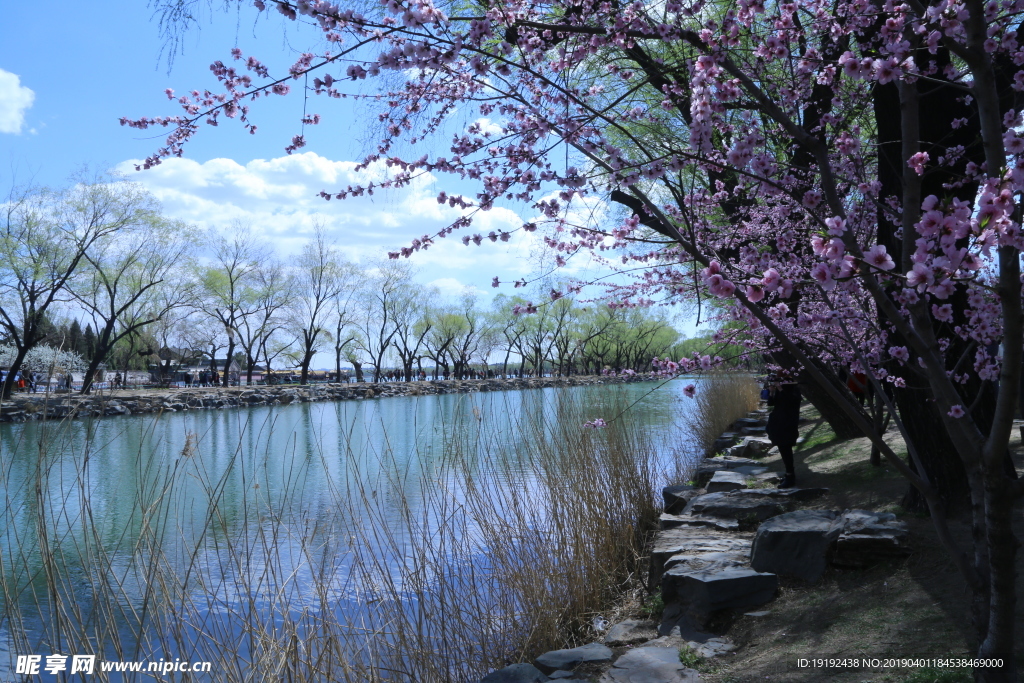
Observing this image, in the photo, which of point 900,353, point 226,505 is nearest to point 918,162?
point 900,353

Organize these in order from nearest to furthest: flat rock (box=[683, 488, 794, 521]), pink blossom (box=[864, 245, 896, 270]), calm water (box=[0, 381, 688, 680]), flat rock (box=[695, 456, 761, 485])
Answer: pink blossom (box=[864, 245, 896, 270]) < calm water (box=[0, 381, 688, 680]) < flat rock (box=[683, 488, 794, 521]) < flat rock (box=[695, 456, 761, 485])

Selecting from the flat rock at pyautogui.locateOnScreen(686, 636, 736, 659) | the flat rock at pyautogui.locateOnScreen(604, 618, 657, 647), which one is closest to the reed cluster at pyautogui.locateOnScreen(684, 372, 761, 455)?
Result: the flat rock at pyautogui.locateOnScreen(604, 618, 657, 647)

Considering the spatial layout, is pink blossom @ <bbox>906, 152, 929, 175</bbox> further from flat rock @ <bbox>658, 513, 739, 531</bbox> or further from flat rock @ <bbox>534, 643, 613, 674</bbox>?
flat rock @ <bbox>658, 513, 739, 531</bbox>

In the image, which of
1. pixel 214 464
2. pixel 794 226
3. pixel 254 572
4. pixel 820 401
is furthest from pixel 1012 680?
pixel 214 464

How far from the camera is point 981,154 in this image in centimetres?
435

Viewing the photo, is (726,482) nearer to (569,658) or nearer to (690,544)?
(690,544)

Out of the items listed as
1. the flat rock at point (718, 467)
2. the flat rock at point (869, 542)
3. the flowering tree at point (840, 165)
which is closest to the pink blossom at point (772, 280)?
the flowering tree at point (840, 165)

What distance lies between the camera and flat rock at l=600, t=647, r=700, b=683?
10.3 ft

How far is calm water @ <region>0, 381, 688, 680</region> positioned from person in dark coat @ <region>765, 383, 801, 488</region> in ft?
4.72

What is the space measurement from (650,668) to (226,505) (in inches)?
266

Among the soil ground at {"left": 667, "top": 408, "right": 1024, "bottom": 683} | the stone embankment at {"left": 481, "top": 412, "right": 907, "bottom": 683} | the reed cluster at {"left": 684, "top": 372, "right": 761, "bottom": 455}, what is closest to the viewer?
the soil ground at {"left": 667, "top": 408, "right": 1024, "bottom": 683}

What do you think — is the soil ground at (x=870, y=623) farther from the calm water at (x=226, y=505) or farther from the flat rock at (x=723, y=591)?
the calm water at (x=226, y=505)

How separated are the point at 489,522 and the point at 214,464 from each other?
744 cm

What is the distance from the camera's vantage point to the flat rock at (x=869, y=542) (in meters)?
3.77
